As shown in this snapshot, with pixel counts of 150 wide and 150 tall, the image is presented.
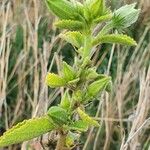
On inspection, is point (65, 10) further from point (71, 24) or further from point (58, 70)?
point (58, 70)

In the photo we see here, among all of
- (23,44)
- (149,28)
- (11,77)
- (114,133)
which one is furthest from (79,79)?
(149,28)

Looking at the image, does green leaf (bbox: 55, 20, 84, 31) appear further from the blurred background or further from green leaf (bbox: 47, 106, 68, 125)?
the blurred background

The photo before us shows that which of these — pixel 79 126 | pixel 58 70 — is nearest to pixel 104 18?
pixel 79 126

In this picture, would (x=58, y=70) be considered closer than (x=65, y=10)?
No

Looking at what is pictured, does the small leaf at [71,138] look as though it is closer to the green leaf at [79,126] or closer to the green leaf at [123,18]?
the green leaf at [79,126]

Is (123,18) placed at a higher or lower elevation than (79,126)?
higher
